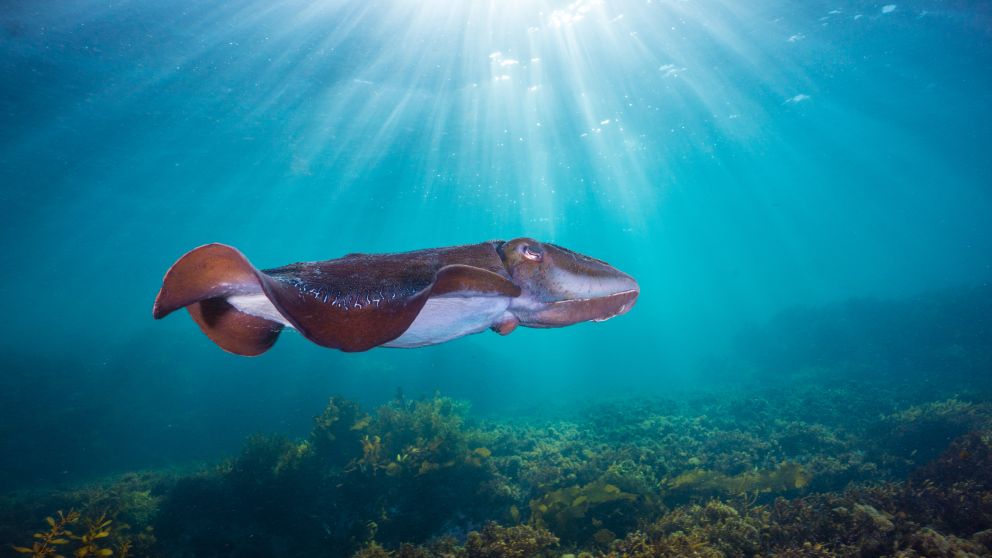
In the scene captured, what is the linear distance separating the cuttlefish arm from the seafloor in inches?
139

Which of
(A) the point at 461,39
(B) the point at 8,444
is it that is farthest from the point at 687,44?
(B) the point at 8,444

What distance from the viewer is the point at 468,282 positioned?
168cm

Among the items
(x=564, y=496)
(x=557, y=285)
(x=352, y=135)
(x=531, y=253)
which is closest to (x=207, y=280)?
(x=531, y=253)

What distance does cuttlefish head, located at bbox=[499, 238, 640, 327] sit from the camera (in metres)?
2.12

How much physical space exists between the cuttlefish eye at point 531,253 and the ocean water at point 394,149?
665 centimetres

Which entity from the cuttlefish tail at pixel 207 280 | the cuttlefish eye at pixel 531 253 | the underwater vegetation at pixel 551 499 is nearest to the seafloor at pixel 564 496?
the underwater vegetation at pixel 551 499

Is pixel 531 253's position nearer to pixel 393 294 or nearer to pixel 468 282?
pixel 468 282

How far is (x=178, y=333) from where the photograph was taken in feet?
103

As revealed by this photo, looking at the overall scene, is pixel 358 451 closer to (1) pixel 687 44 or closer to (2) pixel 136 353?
(1) pixel 687 44

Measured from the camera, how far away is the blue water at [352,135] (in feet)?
51.6

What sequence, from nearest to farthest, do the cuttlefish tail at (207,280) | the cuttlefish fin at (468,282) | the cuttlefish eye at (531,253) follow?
1. the cuttlefish tail at (207,280)
2. the cuttlefish fin at (468,282)
3. the cuttlefish eye at (531,253)

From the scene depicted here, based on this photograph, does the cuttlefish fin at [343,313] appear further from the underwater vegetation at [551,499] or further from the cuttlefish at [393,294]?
the underwater vegetation at [551,499]

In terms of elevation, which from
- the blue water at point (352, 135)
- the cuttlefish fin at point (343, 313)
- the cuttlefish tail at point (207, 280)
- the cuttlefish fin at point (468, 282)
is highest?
the blue water at point (352, 135)

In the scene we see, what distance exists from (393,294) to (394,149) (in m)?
25.1
